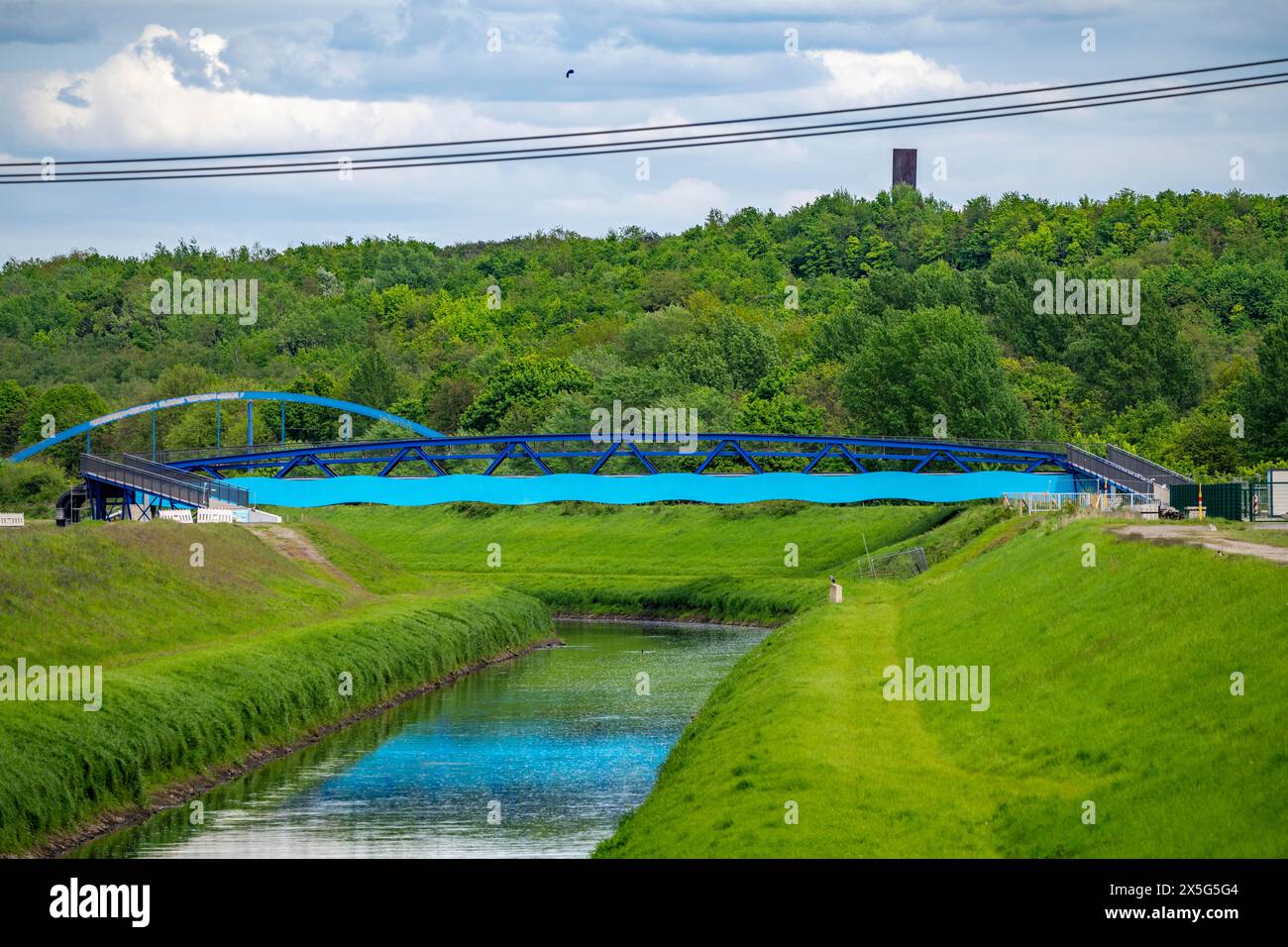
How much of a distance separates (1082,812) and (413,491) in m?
72.6

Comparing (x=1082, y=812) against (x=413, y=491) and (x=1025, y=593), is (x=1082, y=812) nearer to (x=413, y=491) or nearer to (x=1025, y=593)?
(x=1025, y=593)

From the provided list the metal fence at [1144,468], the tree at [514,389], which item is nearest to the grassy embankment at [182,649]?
the metal fence at [1144,468]

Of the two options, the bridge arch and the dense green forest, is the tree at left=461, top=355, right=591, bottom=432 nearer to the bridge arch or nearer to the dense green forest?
the dense green forest

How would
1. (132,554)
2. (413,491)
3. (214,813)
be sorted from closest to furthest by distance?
(214,813) < (132,554) < (413,491)

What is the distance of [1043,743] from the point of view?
30016 millimetres

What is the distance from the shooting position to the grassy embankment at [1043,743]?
24.1 m

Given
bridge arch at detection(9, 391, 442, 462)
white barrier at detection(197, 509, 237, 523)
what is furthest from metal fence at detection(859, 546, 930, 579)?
bridge arch at detection(9, 391, 442, 462)

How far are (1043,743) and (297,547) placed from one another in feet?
174

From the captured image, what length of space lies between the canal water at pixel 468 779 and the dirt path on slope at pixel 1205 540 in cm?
1439

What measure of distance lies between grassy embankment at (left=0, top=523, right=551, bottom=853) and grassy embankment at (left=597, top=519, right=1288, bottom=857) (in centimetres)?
1186

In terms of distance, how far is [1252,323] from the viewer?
17738 cm

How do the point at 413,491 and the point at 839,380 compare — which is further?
the point at 839,380

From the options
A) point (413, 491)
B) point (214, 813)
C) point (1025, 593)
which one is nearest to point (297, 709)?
point (214, 813)
